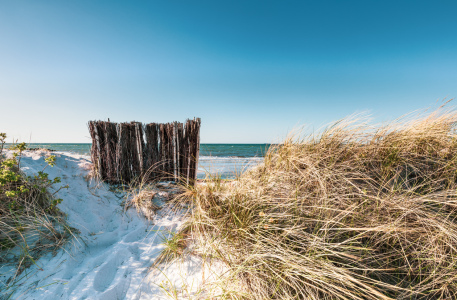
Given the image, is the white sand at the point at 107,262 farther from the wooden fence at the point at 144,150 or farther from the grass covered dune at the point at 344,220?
the wooden fence at the point at 144,150

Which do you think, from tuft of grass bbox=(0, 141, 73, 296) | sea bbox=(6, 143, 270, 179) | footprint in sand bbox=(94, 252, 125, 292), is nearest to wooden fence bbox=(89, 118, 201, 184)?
sea bbox=(6, 143, 270, 179)

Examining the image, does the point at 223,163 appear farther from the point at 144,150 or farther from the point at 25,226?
the point at 25,226

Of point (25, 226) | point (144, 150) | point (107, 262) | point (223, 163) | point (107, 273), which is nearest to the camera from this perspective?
point (107, 273)

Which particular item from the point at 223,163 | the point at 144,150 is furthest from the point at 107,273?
the point at 223,163

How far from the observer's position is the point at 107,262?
2025 mm

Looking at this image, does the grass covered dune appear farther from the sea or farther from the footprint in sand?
the footprint in sand

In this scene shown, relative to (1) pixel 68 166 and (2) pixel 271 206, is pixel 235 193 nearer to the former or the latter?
(2) pixel 271 206

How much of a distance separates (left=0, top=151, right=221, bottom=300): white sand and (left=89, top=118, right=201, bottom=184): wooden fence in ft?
2.52

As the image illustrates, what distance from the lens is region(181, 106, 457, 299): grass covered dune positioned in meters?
1.54

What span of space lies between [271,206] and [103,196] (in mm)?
2833

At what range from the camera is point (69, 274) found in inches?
74.1

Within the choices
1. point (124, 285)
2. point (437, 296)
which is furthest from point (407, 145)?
point (124, 285)

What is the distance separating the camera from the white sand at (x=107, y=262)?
5.57ft

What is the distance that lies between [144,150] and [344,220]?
3.53 metres
